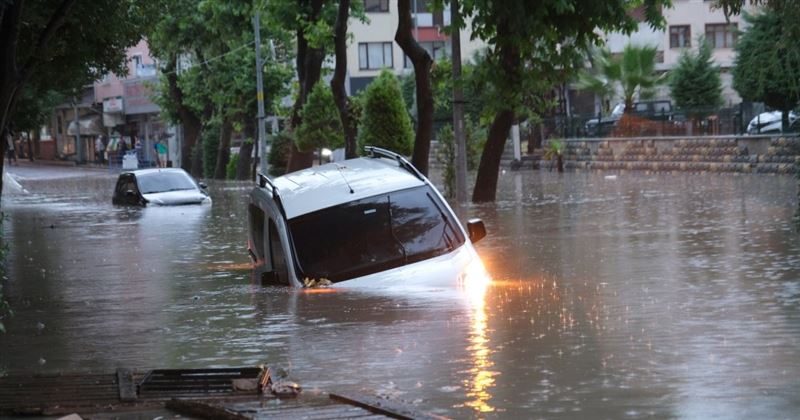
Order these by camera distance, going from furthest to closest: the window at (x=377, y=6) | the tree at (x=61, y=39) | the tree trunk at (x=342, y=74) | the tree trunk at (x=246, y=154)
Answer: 1. the window at (x=377, y=6)
2. the tree trunk at (x=246, y=154)
3. the tree trunk at (x=342, y=74)
4. the tree at (x=61, y=39)

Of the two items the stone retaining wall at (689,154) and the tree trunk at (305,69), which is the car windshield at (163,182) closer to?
the tree trunk at (305,69)

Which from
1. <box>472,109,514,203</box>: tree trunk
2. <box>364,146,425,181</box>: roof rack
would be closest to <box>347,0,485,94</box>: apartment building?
<box>472,109,514,203</box>: tree trunk

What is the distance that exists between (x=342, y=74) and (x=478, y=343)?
2501cm

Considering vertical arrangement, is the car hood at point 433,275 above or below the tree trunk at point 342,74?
below

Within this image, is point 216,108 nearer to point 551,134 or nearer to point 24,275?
point 551,134

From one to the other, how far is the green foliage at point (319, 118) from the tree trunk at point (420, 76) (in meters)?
10.4

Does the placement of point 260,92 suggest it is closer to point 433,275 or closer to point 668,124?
point 668,124

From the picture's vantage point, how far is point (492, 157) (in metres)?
31.1

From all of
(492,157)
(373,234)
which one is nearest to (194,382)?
(373,234)

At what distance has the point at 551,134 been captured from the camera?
54.1 meters

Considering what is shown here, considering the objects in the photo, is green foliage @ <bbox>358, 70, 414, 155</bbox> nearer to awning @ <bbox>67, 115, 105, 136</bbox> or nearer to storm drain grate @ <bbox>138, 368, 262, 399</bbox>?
storm drain grate @ <bbox>138, 368, 262, 399</bbox>

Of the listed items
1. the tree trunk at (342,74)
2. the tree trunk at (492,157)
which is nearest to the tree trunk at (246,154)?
the tree trunk at (342,74)

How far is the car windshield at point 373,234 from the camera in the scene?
13.4 metres

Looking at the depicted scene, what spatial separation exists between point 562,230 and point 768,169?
56.4ft
